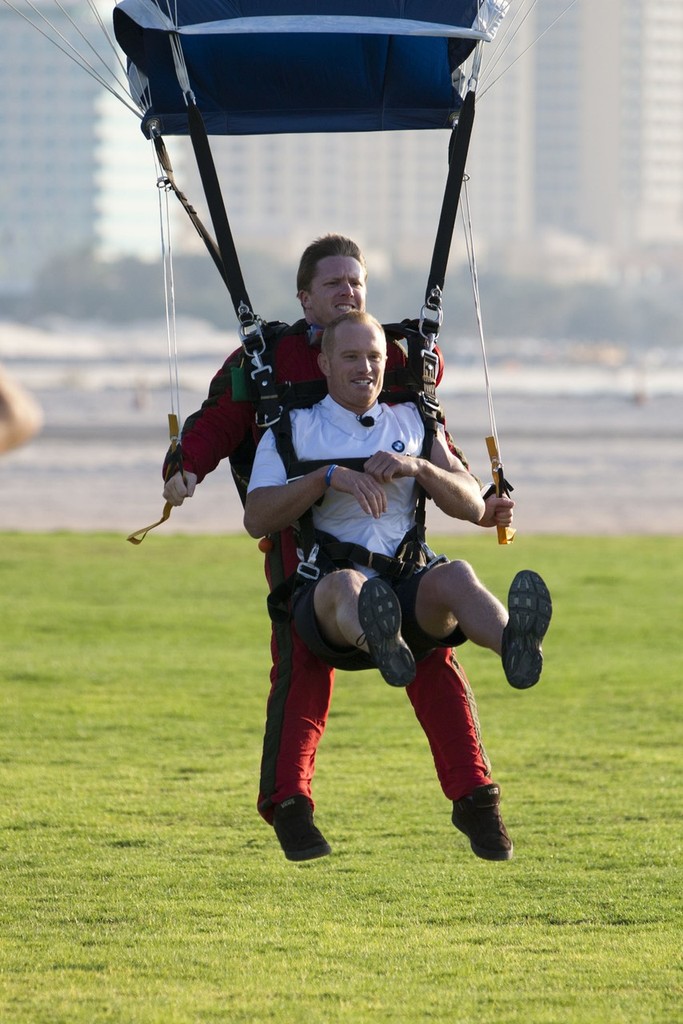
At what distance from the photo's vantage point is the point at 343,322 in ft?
14.4

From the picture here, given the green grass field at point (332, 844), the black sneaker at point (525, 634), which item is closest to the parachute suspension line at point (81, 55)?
the black sneaker at point (525, 634)

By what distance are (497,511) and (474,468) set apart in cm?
2486

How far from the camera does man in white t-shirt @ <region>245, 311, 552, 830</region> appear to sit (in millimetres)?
4070

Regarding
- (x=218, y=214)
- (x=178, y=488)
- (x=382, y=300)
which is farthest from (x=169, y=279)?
(x=382, y=300)

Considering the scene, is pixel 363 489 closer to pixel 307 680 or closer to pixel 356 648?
pixel 356 648

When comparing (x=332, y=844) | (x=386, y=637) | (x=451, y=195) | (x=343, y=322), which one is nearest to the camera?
(x=386, y=637)

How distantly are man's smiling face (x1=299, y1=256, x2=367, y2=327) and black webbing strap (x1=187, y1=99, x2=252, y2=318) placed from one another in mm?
Answer: 218

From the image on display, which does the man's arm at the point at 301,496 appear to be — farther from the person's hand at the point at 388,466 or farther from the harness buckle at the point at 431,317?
the harness buckle at the point at 431,317

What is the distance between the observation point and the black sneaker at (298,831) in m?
4.37

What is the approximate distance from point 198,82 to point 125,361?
8411 cm

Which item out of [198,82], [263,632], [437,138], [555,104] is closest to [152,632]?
[263,632]

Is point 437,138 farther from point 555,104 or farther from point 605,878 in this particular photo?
point 605,878

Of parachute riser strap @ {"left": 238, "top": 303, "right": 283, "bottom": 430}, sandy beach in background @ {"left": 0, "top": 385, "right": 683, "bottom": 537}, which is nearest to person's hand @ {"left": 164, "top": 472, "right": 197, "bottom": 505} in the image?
parachute riser strap @ {"left": 238, "top": 303, "right": 283, "bottom": 430}

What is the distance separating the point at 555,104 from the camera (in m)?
181
